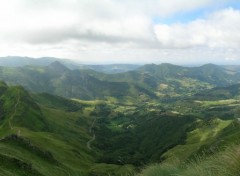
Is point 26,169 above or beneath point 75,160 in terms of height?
above

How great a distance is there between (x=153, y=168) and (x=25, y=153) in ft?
322

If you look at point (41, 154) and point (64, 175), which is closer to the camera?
point (64, 175)

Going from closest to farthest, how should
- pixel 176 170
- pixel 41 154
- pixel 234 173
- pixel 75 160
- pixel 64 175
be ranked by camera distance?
1. pixel 234 173
2. pixel 176 170
3. pixel 64 175
4. pixel 41 154
5. pixel 75 160

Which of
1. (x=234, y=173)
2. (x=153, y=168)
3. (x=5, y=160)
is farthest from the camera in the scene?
(x=5, y=160)

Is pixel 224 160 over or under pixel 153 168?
over

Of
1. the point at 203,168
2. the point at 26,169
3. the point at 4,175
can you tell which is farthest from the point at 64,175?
the point at 203,168

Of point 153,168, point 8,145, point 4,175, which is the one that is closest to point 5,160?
point 4,175

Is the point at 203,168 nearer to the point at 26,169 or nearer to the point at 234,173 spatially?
the point at 234,173

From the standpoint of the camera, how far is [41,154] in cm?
11875

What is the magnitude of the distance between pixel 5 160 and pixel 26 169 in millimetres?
5338

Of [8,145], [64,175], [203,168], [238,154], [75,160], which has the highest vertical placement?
[238,154]

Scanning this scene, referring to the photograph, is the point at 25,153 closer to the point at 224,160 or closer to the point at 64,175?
the point at 64,175

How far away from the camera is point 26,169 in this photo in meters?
76.2

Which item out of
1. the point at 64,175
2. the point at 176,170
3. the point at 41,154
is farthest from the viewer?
the point at 41,154
